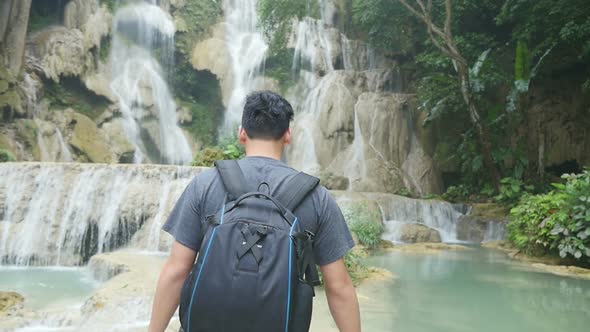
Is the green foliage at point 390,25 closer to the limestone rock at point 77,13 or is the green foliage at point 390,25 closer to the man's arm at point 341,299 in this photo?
the limestone rock at point 77,13

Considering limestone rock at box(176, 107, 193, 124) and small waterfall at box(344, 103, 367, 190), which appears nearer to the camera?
small waterfall at box(344, 103, 367, 190)

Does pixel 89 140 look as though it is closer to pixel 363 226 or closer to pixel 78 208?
pixel 78 208

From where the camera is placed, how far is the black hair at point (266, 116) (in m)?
1.85

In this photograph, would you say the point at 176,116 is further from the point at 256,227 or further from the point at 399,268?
the point at 256,227

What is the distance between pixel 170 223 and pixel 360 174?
15.6 m

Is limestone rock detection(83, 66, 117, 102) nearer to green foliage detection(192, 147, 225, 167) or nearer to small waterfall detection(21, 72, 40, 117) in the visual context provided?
small waterfall detection(21, 72, 40, 117)

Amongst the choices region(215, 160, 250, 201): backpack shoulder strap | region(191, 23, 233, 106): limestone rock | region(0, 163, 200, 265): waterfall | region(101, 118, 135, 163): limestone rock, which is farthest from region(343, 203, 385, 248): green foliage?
region(191, 23, 233, 106): limestone rock

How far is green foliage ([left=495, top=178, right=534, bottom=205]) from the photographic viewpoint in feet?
42.8

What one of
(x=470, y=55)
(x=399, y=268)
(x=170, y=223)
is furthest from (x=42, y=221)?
(x=470, y=55)

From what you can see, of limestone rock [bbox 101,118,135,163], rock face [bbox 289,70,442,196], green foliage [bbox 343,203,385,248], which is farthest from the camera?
rock face [bbox 289,70,442,196]

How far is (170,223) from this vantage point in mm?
1841

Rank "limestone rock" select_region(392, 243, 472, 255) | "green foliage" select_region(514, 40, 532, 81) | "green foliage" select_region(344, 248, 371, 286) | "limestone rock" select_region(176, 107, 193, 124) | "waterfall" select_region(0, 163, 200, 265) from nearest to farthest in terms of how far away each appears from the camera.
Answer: "green foliage" select_region(344, 248, 371, 286) → "waterfall" select_region(0, 163, 200, 265) → "limestone rock" select_region(392, 243, 472, 255) → "green foliage" select_region(514, 40, 532, 81) → "limestone rock" select_region(176, 107, 193, 124)

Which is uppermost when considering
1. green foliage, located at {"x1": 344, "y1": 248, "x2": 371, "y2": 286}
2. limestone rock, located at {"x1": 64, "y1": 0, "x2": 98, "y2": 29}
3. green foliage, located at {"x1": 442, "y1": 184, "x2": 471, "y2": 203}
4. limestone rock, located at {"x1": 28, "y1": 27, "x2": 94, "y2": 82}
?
limestone rock, located at {"x1": 64, "y1": 0, "x2": 98, "y2": 29}

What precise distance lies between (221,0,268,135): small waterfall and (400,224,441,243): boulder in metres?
8.48
